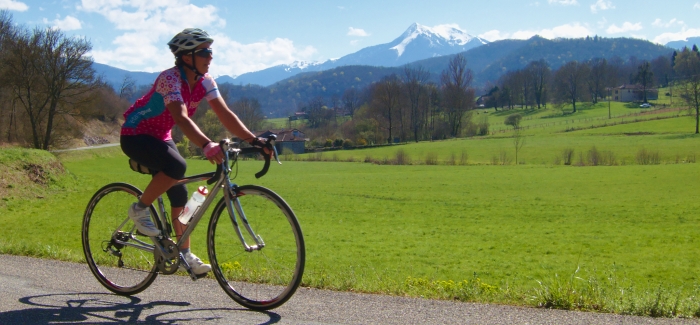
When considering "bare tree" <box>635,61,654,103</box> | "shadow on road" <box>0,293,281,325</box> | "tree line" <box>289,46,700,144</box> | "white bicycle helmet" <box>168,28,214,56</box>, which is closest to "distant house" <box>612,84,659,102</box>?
"tree line" <box>289,46,700,144</box>

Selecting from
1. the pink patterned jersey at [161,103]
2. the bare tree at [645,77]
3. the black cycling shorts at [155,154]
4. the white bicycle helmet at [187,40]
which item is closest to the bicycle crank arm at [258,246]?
the black cycling shorts at [155,154]

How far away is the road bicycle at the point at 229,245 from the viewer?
13.6 ft

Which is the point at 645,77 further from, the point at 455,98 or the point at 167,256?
the point at 167,256

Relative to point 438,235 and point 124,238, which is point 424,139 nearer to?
point 438,235

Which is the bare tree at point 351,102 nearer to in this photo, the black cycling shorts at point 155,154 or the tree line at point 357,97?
the tree line at point 357,97

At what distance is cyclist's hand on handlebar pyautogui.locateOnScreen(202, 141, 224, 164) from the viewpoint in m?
4.06

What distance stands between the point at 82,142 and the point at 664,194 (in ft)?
231

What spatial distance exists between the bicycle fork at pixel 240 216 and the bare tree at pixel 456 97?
115269mm

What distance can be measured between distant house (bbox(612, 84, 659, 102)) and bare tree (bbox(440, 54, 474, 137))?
52.2m

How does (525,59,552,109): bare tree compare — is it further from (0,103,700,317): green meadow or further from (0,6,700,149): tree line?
(0,103,700,317): green meadow

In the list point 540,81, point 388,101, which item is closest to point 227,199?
point 388,101

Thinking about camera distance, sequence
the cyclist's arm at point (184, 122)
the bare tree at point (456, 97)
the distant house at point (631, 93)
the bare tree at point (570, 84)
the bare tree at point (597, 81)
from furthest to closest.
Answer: the bare tree at point (597, 81)
the distant house at point (631, 93)
the bare tree at point (570, 84)
the bare tree at point (456, 97)
the cyclist's arm at point (184, 122)

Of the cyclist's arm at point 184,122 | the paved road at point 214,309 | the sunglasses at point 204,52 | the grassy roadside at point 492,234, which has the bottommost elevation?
the grassy roadside at point 492,234

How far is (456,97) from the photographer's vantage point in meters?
122
